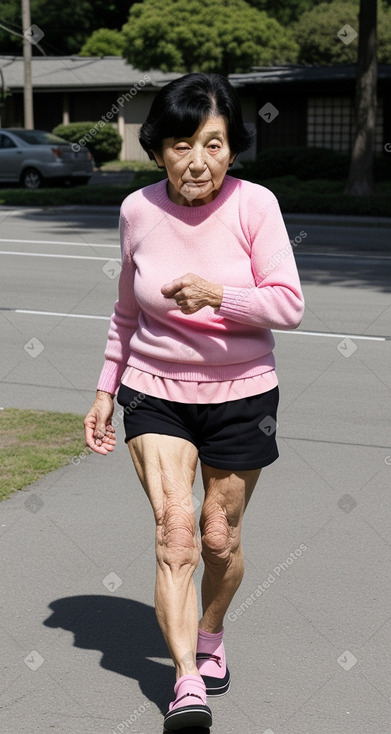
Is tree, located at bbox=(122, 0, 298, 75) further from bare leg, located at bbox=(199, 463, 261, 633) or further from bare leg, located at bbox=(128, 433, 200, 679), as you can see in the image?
bare leg, located at bbox=(128, 433, 200, 679)

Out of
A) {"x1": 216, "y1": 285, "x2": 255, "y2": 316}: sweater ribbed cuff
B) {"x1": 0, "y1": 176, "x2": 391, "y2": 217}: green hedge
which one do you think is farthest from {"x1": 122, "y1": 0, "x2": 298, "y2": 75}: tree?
{"x1": 216, "y1": 285, "x2": 255, "y2": 316}: sweater ribbed cuff

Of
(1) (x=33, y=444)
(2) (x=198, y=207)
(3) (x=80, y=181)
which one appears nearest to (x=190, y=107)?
(2) (x=198, y=207)

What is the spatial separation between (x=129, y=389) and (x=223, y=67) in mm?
41916

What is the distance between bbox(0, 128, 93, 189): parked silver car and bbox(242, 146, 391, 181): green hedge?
4.59 metres

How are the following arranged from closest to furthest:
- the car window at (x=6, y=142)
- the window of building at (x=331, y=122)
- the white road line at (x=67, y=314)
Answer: the white road line at (x=67, y=314) < the car window at (x=6, y=142) < the window of building at (x=331, y=122)

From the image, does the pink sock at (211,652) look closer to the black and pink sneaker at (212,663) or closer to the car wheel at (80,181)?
the black and pink sneaker at (212,663)

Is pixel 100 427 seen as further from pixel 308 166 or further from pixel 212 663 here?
pixel 308 166

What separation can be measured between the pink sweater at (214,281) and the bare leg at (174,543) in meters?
0.18

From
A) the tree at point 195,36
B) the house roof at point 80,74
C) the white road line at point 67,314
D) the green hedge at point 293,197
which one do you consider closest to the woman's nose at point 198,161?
the white road line at point 67,314

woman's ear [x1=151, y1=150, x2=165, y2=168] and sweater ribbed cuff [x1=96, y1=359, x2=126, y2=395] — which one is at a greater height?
woman's ear [x1=151, y1=150, x2=165, y2=168]

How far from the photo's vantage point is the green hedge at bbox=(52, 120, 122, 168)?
44.0 metres

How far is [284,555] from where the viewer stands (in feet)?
16.7

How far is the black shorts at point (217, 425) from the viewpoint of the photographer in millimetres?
3529

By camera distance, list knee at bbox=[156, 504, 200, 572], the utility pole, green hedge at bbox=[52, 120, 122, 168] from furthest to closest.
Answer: green hedge at bbox=[52, 120, 122, 168] < the utility pole < knee at bbox=[156, 504, 200, 572]
